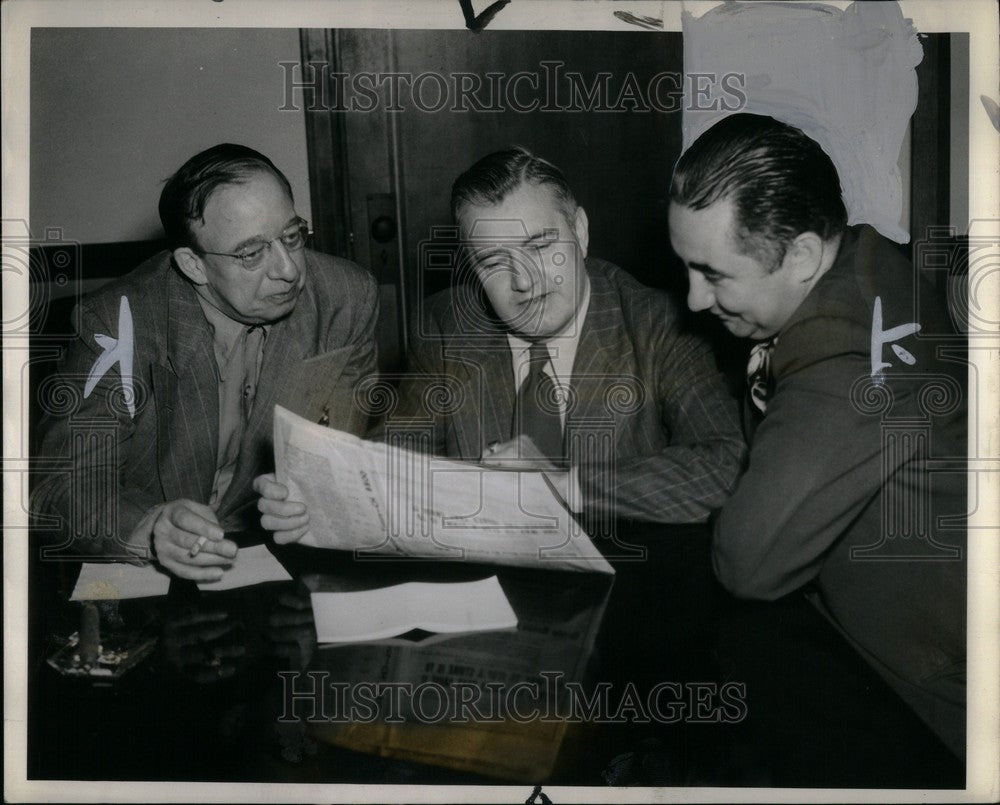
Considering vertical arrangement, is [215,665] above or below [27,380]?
below

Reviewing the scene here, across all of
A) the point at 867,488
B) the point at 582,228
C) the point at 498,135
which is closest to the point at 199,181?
the point at 498,135

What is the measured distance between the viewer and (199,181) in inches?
57.7

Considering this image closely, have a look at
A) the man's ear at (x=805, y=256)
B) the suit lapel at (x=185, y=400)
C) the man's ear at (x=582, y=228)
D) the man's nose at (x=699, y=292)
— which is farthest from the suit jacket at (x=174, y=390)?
the man's ear at (x=805, y=256)

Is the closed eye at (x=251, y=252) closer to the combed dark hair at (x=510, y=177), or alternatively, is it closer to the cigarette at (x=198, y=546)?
the combed dark hair at (x=510, y=177)

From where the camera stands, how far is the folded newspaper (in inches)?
56.6

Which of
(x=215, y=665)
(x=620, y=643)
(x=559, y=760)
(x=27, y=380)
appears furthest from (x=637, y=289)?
(x=27, y=380)

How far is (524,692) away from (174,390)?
2.31 ft

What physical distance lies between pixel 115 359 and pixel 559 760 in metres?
0.91

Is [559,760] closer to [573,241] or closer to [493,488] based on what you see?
[493,488]

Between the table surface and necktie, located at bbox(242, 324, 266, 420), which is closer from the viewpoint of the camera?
the table surface

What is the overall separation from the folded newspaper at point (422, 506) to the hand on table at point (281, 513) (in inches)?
0.5

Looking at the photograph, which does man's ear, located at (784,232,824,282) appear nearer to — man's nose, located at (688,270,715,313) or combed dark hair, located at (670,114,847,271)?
combed dark hair, located at (670,114,847,271)

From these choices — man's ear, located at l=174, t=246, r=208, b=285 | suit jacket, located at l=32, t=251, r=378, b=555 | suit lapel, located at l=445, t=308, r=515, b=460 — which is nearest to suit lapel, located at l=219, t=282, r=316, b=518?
suit jacket, located at l=32, t=251, r=378, b=555

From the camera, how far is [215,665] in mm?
1393
